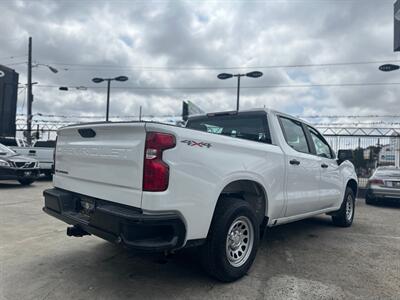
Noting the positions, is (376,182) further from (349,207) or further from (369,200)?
(349,207)

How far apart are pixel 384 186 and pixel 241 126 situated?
7020 millimetres

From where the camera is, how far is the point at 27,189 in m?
11.0

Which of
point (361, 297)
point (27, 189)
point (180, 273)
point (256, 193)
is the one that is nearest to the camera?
point (361, 297)

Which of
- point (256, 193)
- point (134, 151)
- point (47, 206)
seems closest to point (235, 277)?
point (256, 193)

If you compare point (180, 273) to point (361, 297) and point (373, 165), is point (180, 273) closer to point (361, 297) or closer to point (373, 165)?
point (361, 297)

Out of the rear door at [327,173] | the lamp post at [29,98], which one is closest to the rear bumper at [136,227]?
the rear door at [327,173]

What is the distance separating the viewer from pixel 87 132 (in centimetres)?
366

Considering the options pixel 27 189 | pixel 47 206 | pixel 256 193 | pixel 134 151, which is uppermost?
pixel 134 151

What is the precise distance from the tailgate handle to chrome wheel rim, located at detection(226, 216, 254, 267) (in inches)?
68.5

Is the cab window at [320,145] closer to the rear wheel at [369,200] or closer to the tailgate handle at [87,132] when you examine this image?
the tailgate handle at [87,132]

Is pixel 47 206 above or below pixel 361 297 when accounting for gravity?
above

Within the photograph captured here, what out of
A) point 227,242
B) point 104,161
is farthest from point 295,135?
point 104,161

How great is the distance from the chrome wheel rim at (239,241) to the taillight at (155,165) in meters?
1.06

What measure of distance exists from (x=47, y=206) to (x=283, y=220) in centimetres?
303
